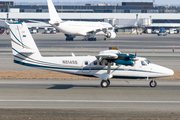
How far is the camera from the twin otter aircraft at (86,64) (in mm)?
24641

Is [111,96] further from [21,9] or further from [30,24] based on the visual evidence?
[21,9]

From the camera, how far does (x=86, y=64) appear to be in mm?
25172

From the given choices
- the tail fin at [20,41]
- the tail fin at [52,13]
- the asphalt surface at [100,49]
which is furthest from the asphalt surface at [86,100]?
the tail fin at [52,13]

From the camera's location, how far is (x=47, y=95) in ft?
72.8

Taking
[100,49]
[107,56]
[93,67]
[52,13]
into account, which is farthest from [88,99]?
[52,13]

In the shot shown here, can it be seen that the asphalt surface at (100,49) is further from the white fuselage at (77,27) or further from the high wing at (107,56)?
the high wing at (107,56)

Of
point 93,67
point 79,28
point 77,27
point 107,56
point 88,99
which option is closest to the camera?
point 88,99

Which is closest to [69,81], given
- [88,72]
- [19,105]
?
[88,72]

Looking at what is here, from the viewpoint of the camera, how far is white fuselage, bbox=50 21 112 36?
8050 cm

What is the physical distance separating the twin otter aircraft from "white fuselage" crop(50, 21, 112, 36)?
178ft

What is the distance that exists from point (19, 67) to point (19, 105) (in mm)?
18772

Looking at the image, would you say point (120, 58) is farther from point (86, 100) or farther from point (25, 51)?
point (25, 51)

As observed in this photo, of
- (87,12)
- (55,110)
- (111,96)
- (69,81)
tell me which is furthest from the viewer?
(87,12)

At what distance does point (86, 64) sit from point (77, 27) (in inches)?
2304
